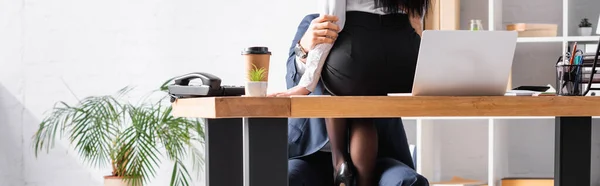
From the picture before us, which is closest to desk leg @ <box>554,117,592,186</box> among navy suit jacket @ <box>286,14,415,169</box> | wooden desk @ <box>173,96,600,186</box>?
wooden desk @ <box>173,96,600,186</box>

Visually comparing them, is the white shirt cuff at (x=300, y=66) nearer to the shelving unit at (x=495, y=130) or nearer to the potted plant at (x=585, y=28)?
the shelving unit at (x=495, y=130)

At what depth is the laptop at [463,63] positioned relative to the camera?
167cm

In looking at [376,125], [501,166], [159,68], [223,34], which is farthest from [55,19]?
[376,125]

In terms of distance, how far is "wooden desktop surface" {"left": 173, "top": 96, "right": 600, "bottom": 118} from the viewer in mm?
1541

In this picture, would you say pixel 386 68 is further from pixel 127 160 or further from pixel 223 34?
pixel 223 34

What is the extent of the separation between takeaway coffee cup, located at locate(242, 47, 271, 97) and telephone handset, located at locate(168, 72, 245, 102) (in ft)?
0.24

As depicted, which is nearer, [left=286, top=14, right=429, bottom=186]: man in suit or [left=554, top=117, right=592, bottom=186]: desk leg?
[left=554, top=117, right=592, bottom=186]: desk leg

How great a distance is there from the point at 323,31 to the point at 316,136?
0.41 m

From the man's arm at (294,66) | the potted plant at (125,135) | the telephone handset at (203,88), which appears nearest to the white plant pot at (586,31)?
the potted plant at (125,135)

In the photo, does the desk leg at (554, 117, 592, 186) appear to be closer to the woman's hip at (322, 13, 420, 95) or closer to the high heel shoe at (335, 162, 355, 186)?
the woman's hip at (322, 13, 420, 95)

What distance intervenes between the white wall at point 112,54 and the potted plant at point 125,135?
9cm

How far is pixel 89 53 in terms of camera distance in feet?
15.1

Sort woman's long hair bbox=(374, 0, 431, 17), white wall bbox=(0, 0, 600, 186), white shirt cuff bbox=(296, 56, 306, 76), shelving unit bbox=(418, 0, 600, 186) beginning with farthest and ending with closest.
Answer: white wall bbox=(0, 0, 600, 186) < shelving unit bbox=(418, 0, 600, 186) < white shirt cuff bbox=(296, 56, 306, 76) < woman's long hair bbox=(374, 0, 431, 17)

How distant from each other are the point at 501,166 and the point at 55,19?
2411 millimetres
